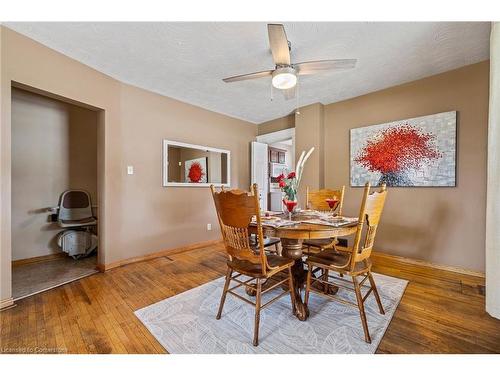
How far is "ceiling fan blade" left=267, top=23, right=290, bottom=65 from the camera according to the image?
1.46m

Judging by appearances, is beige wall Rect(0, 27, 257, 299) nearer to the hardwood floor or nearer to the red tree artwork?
the hardwood floor

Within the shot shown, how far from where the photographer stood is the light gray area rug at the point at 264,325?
133 cm

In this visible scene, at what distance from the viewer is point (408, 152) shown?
9.18 feet

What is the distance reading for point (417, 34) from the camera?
1923mm

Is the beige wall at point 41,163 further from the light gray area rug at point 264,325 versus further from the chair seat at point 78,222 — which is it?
the light gray area rug at point 264,325

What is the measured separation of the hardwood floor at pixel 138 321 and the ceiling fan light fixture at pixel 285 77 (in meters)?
2.07

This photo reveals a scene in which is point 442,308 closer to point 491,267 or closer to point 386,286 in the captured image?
point 386,286

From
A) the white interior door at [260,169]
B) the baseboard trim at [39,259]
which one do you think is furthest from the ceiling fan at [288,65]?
the baseboard trim at [39,259]

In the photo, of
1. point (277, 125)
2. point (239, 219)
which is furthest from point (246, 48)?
point (277, 125)

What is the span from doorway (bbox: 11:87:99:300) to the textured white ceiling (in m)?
0.87

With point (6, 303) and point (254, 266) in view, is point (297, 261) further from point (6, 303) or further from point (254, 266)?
point (6, 303)

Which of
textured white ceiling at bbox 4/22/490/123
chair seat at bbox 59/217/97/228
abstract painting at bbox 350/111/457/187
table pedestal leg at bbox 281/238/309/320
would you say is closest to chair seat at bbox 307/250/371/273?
table pedestal leg at bbox 281/238/309/320

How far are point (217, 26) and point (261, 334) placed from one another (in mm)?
2434
